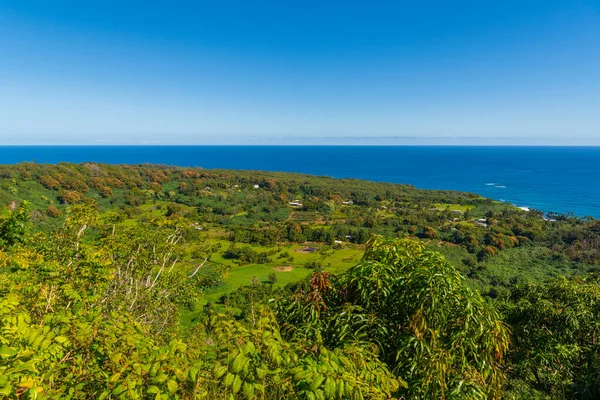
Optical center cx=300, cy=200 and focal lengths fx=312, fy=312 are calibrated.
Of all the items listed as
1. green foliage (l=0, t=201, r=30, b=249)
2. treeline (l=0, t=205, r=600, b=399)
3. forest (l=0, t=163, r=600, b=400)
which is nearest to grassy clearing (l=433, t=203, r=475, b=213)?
forest (l=0, t=163, r=600, b=400)

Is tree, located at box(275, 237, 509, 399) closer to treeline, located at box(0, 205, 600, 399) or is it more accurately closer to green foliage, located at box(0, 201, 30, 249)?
treeline, located at box(0, 205, 600, 399)

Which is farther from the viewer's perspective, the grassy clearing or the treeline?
the grassy clearing

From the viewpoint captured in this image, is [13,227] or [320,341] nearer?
[320,341]

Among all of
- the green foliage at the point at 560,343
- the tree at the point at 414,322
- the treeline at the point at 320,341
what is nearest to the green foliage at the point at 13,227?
the treeline at the point at 320,341

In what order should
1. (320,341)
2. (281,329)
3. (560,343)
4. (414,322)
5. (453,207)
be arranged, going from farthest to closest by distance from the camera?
(453,207) → (560,343) → (281,329) → (414,322) → (320,341)

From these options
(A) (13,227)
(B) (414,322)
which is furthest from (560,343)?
(A) (13,227)

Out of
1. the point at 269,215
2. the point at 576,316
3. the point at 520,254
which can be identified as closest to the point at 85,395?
the point at 576,316

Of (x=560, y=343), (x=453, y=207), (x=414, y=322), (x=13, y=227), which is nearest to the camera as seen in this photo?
(x=414, y=322)

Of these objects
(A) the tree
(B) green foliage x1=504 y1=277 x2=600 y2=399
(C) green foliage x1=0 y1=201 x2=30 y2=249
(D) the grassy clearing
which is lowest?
(D) the grassy clearing

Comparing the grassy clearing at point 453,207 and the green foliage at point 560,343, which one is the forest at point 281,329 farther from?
the grassy clearing at point 453,207

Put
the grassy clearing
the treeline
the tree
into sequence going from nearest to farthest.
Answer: the treeline
the tree
the grassy clearing

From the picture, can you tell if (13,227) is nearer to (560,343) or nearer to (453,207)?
(560,343)
